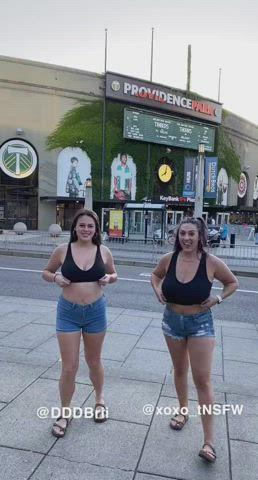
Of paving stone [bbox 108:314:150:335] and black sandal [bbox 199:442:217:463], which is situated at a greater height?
black sandal [bbox 199:442:217:463]

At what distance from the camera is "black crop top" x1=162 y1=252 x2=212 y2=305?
9.41 feet

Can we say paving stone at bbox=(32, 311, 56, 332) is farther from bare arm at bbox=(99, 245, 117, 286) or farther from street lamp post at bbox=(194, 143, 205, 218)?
street lamp post at bbox=(194, 143, 205, 218)

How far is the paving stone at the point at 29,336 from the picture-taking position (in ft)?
16.8

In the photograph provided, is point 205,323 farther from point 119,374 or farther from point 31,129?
point 31,129

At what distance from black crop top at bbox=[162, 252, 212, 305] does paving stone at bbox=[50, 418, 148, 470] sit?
3.52 feet

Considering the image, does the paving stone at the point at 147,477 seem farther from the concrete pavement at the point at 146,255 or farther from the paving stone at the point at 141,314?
the concrete pavement at the point at 146,255

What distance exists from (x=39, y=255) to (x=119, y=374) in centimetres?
1281

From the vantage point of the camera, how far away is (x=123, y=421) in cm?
324

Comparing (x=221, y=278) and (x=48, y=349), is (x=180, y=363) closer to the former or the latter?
(x=221, y=278)

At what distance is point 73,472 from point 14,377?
5.25ft

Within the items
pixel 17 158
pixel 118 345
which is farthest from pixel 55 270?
pixel 17 158

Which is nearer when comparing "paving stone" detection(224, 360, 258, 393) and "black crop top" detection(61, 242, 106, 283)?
"black crop top" detection(61, 242, 106, 283)

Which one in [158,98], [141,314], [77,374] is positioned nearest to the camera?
[77,374]

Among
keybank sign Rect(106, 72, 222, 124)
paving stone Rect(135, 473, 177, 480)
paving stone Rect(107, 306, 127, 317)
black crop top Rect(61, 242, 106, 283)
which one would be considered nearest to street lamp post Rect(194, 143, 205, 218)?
paving stone Rect(107, 306, 127, 317)
